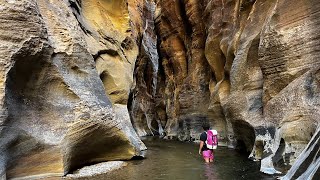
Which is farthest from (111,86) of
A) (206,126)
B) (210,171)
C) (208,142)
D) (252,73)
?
(206,126)

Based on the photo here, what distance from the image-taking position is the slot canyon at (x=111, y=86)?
793 cm

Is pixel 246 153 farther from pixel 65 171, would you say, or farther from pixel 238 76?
pixel 65 171

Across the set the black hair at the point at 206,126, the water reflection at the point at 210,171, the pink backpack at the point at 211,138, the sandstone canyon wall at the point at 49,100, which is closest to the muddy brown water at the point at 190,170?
the water reflection at the point at 210,171

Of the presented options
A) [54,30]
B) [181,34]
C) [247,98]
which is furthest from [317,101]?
[181,34]

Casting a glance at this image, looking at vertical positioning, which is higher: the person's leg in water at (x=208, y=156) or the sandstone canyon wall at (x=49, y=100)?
the sandstone canyon wall at (x=49, y=100)

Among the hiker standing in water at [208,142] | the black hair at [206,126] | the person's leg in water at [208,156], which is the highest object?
the black hair at [206,126]

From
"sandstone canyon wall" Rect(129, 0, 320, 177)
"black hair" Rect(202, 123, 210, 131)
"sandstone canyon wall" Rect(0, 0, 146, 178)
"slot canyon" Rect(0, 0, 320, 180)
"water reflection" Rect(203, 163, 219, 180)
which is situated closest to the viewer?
"sandstone canyon wall" Rect(0, 0, 146, 178)

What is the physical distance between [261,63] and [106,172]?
6445 millimetres

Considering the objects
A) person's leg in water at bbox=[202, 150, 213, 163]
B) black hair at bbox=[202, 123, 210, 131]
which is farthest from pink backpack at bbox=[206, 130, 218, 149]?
black hair at bbox=[202, 123, 210, 131]

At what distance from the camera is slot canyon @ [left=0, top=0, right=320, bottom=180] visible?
7.93m

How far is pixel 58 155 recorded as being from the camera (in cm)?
869

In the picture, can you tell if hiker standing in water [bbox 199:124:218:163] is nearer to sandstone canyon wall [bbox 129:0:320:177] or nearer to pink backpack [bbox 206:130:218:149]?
pink backpack [bbox 206:130:218:149]

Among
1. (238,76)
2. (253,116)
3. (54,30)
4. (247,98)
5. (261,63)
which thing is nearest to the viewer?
(54,30)

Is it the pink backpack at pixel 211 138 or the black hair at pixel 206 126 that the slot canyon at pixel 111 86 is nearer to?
the pink backpack at pixel 211 138
